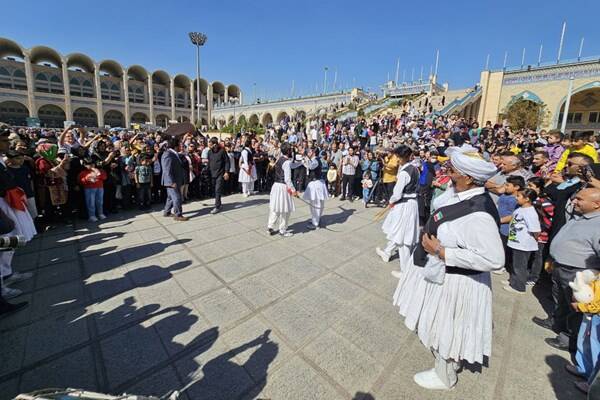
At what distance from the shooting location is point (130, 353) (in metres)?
2.33

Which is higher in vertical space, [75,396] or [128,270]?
[75,396]

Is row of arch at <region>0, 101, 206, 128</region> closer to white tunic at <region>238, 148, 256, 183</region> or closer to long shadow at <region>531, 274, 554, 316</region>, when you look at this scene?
white tunic at <region>238, 148, 256, 183</region>

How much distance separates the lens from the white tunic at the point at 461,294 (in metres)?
1.67

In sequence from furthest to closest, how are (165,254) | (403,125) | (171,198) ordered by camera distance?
(403,125), (171,198), (165,254)

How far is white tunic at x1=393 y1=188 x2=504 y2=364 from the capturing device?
1668mm

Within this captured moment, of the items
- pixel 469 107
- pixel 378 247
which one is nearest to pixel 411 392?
pixel 378 247

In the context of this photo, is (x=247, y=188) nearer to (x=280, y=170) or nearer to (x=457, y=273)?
(x=280, y=170)

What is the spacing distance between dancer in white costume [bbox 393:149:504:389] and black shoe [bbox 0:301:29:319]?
3.92m

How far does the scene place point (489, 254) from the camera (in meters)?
1.64

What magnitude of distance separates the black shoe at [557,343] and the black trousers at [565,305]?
0.05 meters

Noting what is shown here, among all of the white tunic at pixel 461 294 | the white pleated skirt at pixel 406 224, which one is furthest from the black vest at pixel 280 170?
the white tunic at pixel 461 294

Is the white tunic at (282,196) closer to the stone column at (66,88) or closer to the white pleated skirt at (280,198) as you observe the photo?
the white pleated skirt at (280,198)

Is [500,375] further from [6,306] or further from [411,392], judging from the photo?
[6,306]

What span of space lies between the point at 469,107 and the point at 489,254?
128 ft
